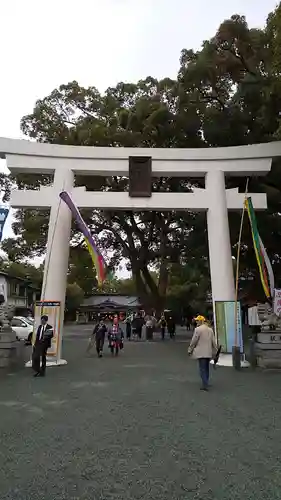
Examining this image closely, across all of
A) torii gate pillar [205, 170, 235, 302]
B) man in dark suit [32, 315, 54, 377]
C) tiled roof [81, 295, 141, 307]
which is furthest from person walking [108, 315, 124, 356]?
tiled roof [81, 295, 141, 307]

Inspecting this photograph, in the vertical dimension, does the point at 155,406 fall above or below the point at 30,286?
below

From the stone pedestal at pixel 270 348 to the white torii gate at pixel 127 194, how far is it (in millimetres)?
2196

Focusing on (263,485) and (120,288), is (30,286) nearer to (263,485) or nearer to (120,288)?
(120,288)

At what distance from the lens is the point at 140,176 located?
15.6 meters

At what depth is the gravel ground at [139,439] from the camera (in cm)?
414

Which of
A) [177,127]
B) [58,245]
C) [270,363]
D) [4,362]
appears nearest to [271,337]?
[270,363]

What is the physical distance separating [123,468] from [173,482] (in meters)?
0.62

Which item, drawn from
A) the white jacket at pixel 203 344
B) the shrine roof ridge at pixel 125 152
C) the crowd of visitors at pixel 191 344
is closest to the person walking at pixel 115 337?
the crowd of visitors at pixel 191 344

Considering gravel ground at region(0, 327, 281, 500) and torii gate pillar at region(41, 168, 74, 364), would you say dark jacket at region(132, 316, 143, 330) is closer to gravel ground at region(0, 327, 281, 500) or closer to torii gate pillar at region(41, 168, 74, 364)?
torii gate pillar at region(41, 168, 74, 364)

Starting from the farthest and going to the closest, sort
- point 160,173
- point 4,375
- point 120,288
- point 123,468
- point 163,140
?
A: 1. point 120,288
2. point 163,140
3. point 160,173
4. point 4,375
5. point 123,468

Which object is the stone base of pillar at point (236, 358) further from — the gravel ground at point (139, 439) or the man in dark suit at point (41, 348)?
the man in dark suit at point (41, 348)

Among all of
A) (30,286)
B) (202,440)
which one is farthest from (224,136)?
(30,286)

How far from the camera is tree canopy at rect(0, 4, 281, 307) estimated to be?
2008 centimetres

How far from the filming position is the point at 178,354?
17.2 meters
